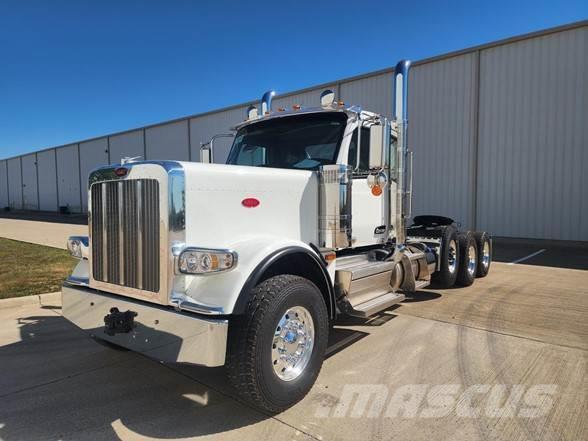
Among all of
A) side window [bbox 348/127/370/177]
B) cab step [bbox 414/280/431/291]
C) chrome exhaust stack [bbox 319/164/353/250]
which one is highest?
side window [bbox 348/127/370/177]

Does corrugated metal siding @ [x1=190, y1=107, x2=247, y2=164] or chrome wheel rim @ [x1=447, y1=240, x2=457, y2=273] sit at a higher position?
corrugated metal siding @ [x1=190, y1=107, x2=247, y2=164]

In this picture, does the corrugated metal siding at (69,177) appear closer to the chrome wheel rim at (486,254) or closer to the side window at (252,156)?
the chrome wheel rim at (486,254)

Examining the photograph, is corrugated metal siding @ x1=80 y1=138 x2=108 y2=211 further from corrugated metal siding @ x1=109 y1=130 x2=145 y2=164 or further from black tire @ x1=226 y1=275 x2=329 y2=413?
black tire @ x1=226 y1=275 x2=329 y2=413

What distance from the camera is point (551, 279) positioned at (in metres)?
8.42

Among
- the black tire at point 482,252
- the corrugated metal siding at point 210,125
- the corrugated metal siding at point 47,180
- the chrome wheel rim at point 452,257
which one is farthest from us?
the corrugated metal siding at point 47,180

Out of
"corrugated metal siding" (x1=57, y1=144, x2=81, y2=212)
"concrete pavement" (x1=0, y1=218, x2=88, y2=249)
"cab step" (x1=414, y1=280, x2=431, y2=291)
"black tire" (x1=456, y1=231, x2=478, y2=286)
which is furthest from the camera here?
"corrugated metal siding" (x1=57, y1=144, x2=81, y2=212)

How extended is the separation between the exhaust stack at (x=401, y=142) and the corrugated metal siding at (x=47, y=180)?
149 ft

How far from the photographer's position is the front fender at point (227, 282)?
2.88 m

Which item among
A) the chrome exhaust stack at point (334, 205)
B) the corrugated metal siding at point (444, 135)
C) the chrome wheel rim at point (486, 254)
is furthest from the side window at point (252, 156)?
the corrugated metal siding at point (444, 135)

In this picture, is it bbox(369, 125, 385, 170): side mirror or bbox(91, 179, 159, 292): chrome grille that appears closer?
bbox(91, 179, 159, 292): chrome grille

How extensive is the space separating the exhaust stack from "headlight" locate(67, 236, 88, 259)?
3.50 metres

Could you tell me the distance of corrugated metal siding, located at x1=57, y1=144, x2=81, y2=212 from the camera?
4028cm

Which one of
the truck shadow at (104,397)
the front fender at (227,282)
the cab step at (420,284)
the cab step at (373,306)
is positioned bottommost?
the truck shadow at (104,397)

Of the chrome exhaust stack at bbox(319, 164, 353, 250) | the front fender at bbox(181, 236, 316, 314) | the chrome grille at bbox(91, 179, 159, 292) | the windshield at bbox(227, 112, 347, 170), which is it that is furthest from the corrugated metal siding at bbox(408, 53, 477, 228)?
the chrome grille at bbox(91, 179, 159, 292)
